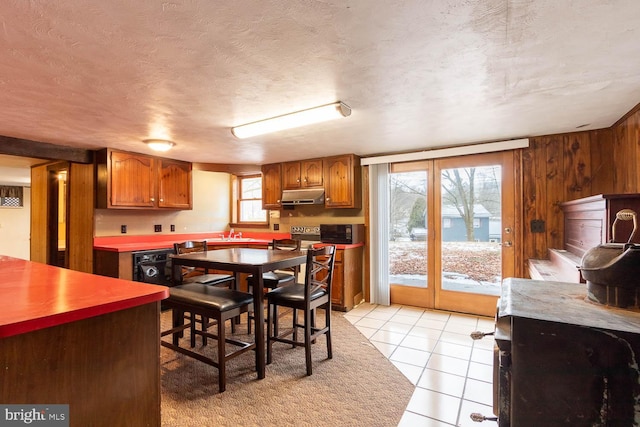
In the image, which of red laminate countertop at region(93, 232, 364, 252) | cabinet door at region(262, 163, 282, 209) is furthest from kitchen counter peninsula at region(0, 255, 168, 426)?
cabinet door at region(262, 163, 282, 209)

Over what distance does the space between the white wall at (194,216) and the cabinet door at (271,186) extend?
3.49 ft

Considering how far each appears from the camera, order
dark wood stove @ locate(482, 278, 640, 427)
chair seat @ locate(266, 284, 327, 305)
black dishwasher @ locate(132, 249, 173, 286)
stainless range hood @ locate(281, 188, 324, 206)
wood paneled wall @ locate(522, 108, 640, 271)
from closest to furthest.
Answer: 1. dark wood stove @ locate(482, 278, 640, 427)
2. chair seat @ locate(266, 284, 327, 305)
3. wood paneled wall @ locate(522, 108, 640, 271)
4. black dishwasher @ locate(132, 249, 173, 286)
5. stainless range hood @ locate(281, 188, 324, 206)

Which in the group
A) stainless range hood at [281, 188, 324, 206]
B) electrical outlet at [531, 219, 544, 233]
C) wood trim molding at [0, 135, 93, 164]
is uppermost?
wood trim molding at [0, 135, 93, 164]

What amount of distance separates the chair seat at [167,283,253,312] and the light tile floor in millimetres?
1341

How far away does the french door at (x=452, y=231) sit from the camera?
3.57 meters

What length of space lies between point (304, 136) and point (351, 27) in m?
1.94

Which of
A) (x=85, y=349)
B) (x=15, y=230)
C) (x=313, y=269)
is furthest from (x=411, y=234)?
(x=15, y=230)

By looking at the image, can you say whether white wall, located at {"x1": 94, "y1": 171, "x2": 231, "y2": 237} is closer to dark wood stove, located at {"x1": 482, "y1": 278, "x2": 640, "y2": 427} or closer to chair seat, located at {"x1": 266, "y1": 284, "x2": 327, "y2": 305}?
chair seat, located at {"x1": 266, "y1": 284, "x2": 327, "y2": 305}

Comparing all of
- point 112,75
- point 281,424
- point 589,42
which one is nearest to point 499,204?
point 589,42

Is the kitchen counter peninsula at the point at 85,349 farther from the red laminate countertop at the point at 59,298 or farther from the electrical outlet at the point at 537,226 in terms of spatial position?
the electrical outlet at the point at 537,226

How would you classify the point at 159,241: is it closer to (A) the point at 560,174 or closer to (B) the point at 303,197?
(B) the point at 303,197

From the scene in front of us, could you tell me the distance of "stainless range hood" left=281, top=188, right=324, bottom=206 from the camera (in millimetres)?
4406

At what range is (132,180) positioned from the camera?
13.4 feet

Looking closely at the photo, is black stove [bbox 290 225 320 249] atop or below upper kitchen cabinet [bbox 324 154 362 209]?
below
